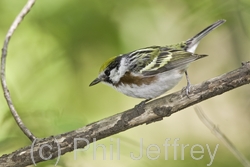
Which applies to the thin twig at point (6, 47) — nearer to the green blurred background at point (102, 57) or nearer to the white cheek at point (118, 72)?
the green blurred background at point (102, 57)

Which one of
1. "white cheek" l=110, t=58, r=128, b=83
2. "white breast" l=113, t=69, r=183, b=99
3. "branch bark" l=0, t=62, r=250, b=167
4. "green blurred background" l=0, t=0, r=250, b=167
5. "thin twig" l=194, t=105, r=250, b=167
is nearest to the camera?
"thin twig" l=194, t=105, r=250, b=167

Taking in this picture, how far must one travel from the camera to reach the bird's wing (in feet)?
9.73

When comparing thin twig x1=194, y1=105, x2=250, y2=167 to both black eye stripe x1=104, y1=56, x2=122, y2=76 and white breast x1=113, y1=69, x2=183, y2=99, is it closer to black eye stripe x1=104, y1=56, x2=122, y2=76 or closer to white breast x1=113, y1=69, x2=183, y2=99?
white breast x1=113, y1=69, x2=183, y2=99

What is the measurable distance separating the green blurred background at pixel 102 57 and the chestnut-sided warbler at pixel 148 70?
1.55ft

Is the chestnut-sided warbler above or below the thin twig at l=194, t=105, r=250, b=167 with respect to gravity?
above

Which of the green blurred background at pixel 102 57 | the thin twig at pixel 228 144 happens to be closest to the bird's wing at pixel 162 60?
the green blurred background at pixel 102 57

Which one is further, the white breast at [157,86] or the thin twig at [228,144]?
the white breast at [157,86]

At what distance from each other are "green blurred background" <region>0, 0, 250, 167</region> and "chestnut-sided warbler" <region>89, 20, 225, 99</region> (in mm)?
471

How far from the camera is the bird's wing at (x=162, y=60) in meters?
2.97

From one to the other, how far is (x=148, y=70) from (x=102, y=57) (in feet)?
4.02

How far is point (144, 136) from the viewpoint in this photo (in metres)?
4.35

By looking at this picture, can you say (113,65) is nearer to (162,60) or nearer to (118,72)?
(118,72)

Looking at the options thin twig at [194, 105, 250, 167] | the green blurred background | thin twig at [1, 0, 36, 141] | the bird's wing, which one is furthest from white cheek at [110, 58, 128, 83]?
thin twig at [194, 105, 250, 167]

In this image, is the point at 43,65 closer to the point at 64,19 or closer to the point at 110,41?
the point at 64,19
